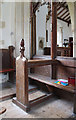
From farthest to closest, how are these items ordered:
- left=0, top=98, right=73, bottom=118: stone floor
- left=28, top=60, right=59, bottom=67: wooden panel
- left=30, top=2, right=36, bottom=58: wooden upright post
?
left=30, top=2, right=36, bottom=58: wooden upright post → left=28, top=60, right=59, bottom=67: wooden panel → left=0, top=98, right=73, bottom=118: stone floor

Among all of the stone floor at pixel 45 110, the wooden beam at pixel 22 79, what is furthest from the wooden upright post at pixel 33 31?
the stone floor at pixel 45 110

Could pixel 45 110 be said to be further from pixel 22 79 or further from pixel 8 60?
pixel 8 60

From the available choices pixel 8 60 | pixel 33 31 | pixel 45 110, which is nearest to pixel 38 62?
pixel 45 110

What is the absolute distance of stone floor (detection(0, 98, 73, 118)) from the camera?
169cm

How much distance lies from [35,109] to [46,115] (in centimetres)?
25

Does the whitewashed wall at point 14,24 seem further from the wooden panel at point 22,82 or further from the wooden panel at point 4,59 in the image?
the wooden panel at point 22,82

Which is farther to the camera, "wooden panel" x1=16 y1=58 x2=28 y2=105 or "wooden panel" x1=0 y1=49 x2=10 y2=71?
"wooden panel" x1=0 y1=49 x2=10 y2=71

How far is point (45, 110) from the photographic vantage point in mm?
1862

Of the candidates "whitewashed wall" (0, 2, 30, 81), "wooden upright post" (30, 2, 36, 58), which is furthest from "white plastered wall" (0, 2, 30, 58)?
"wooden upright post" (30, 2, 36, 58)

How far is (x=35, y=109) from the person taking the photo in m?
1.89

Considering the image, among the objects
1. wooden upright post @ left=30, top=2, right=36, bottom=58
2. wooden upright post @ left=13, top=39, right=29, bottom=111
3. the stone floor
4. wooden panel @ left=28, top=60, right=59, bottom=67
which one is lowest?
the stone floor

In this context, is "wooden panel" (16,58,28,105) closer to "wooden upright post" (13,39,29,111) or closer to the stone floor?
"wooden upright post" (13,39,29,111)

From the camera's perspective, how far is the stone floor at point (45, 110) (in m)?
1.69

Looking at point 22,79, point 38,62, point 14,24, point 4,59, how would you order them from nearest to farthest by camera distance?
point 22,79 < point 38,62 < point 4,59 < point 14,24
